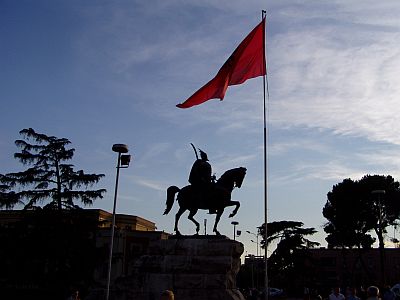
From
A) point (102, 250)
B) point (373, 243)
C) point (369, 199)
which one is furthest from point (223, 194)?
point (373, 243)

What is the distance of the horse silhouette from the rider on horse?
4cm

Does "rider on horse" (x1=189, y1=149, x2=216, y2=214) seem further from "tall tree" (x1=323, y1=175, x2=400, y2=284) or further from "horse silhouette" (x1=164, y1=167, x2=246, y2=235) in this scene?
"tall tree" (x1=323, y1=175, x2=400, y2=284)

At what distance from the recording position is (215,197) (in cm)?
1678

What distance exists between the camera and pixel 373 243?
53688 millimetres

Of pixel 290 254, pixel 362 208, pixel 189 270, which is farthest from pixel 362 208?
pixel 189 270

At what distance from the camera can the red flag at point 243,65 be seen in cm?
1678

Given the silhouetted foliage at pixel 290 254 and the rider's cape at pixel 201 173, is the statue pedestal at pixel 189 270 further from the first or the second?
the silhouetted foliage at pixel 290 254

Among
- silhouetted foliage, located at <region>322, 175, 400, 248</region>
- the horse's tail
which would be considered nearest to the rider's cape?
the horse's tail

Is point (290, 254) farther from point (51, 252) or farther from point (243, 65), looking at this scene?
point (243, 65)

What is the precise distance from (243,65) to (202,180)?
398 cm

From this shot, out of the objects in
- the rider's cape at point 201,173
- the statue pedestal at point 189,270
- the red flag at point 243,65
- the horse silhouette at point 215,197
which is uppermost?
the red flag at point 243,65

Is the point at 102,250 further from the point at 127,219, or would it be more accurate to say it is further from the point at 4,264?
the point at 127,219

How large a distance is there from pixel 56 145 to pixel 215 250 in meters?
20.4

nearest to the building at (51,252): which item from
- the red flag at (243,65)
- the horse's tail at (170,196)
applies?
the horse's tail at (170,196)
